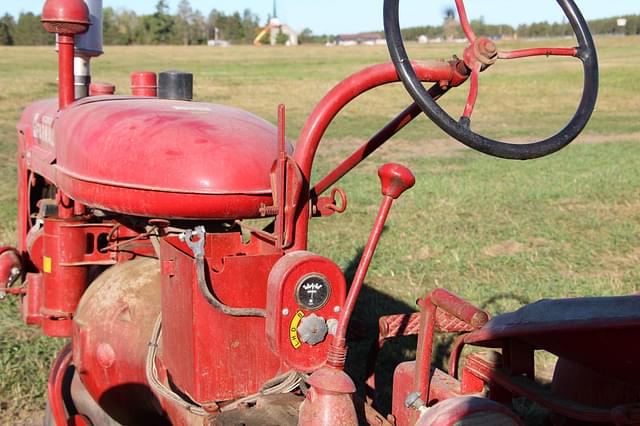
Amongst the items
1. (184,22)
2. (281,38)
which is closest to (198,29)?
(184,22)

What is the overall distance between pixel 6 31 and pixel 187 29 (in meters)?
25.1

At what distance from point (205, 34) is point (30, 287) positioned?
87.5 m

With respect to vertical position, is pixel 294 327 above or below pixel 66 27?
below

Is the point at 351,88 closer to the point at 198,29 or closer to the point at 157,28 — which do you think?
the point at 157,28

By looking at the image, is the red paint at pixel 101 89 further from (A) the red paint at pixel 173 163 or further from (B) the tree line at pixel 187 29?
(B) the tree line at pixel 187 29

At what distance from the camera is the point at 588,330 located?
186cm

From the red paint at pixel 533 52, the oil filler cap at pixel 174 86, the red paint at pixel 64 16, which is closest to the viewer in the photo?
Result: the red paint at pixel 533 52

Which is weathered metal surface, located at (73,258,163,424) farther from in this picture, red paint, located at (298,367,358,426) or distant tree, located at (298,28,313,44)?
distant tree, located at (298,28,313,44)

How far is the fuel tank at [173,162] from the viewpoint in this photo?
246 centimetres

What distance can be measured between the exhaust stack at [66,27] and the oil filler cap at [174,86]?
0.47 meters

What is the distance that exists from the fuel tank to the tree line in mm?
52118

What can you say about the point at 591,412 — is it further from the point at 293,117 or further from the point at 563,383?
the point at 293,117

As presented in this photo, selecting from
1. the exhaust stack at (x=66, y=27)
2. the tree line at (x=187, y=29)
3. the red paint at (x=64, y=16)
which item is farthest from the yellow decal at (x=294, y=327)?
the tree line at (x=187, y=29)

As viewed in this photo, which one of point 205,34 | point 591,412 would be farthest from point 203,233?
point 205,34
